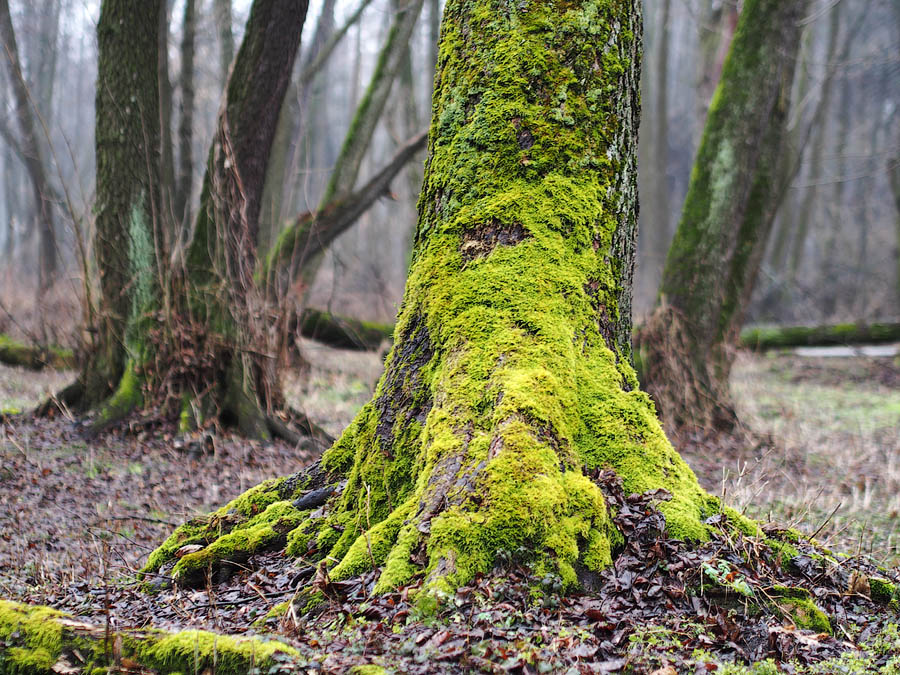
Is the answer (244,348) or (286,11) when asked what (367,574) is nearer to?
(244,348)

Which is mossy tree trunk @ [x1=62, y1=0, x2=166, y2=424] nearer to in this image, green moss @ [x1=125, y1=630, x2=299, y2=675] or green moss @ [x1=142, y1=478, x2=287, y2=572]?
green moss @ [x1=142, y1=478, x2=287, y2=572]

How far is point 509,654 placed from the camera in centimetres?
202

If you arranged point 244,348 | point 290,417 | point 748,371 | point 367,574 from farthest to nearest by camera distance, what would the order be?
point 748,371, point 290,417, point 244,348, point 367,574

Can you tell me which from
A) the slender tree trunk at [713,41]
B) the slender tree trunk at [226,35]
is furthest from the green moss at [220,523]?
the slender tree trunk at [226,35]

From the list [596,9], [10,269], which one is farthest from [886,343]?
[10,269]

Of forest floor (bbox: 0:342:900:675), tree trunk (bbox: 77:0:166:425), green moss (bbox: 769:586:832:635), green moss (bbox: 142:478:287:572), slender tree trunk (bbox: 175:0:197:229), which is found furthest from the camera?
slender tree trunk (bbox: 175:0:197:229)

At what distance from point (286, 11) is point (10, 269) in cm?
1002

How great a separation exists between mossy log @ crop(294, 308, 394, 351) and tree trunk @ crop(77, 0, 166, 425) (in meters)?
4.62

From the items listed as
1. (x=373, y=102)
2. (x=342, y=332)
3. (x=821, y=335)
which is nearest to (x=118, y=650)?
(x=342, y=332)

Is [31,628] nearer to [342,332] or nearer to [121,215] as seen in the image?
[121,215]

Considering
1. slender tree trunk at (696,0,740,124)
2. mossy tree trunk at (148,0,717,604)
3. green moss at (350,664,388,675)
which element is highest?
slender tree trunk at (696,0,740,124)

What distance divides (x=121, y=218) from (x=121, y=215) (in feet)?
0.09

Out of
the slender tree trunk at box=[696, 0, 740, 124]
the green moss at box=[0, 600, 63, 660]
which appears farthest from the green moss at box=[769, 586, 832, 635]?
the slender tree trunk at box=[696, 0, 740, 124]

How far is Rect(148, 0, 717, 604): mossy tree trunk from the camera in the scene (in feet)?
8.64
